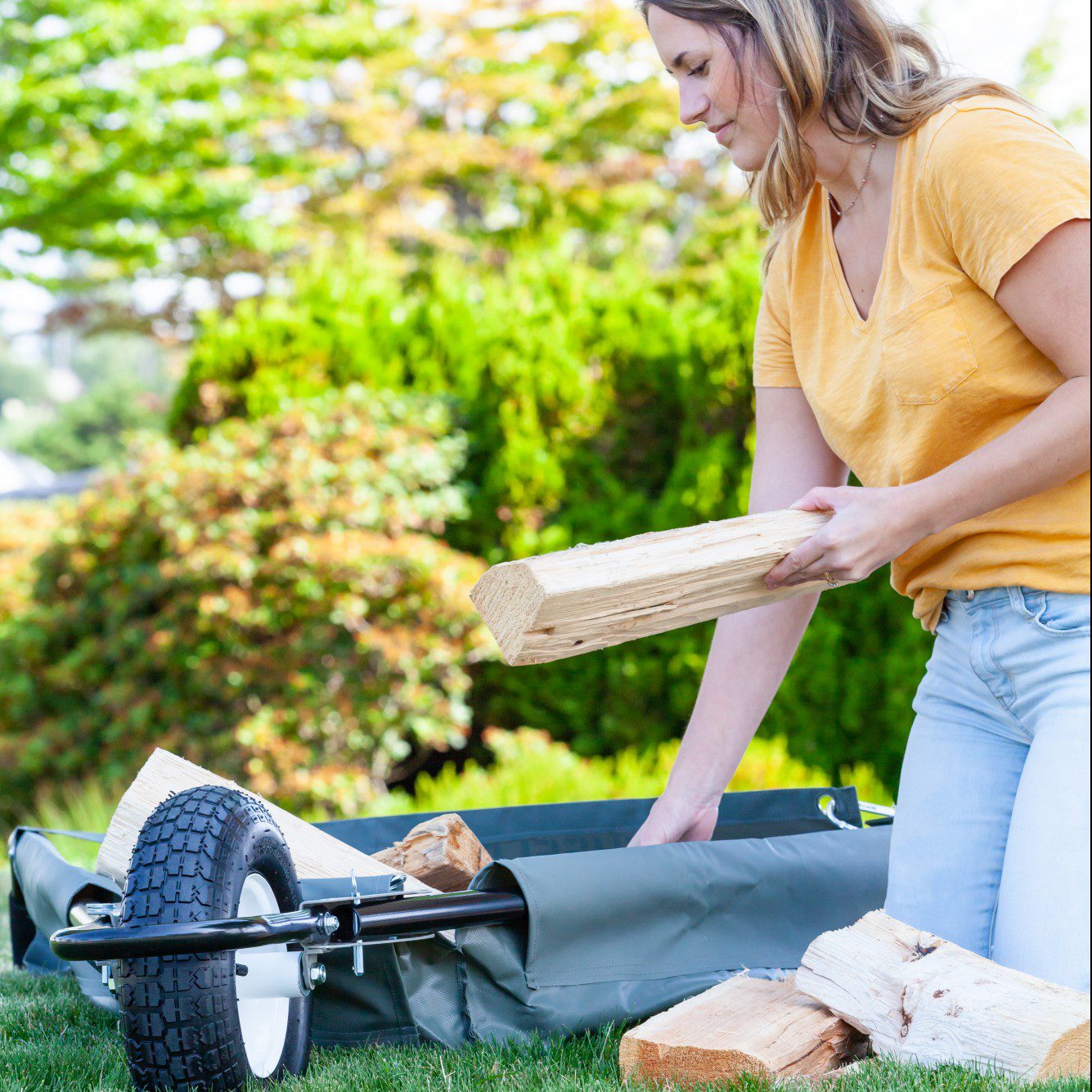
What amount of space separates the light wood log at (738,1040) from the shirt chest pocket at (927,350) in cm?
94

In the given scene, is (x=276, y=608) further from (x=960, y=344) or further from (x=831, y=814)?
(x=960, y=344)

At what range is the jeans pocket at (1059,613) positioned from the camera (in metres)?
1.64

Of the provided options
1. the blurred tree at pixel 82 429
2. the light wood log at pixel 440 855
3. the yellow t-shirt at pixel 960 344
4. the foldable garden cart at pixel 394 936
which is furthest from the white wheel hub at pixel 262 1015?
the blurred tree at pixel 82 429

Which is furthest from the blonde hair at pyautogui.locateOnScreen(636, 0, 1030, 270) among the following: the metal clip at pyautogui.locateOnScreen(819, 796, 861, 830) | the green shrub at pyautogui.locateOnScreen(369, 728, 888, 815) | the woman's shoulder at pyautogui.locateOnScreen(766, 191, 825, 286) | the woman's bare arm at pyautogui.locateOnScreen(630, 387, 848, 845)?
the green shrub at pyautogui.locateOnScreen(369, 728, 888, 815)

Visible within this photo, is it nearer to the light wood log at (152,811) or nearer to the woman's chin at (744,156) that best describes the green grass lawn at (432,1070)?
the light wood log at (152,811)

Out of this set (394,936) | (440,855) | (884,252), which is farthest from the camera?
(440,855)

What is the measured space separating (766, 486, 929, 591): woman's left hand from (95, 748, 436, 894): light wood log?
0.90 meters

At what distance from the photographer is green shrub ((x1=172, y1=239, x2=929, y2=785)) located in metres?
4.73

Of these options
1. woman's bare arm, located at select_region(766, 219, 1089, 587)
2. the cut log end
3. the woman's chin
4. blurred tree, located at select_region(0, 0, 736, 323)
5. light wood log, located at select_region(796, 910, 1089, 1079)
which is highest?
blurred tree, located at select_region(0, 0, 736, 323)

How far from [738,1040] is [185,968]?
762mm

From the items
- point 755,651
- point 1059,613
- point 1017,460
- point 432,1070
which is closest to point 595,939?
point 432,1070

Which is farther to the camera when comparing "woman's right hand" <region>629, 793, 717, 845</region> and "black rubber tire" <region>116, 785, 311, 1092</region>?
"woman's right hand" <region>629, 793, 717, 845</region>

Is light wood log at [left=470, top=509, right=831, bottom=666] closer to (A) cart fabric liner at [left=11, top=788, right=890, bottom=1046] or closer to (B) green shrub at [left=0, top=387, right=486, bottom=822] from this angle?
(A) cart fabric liner at [left=11, top=788, right=890, bottom=1046]

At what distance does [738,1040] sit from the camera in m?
1.63
